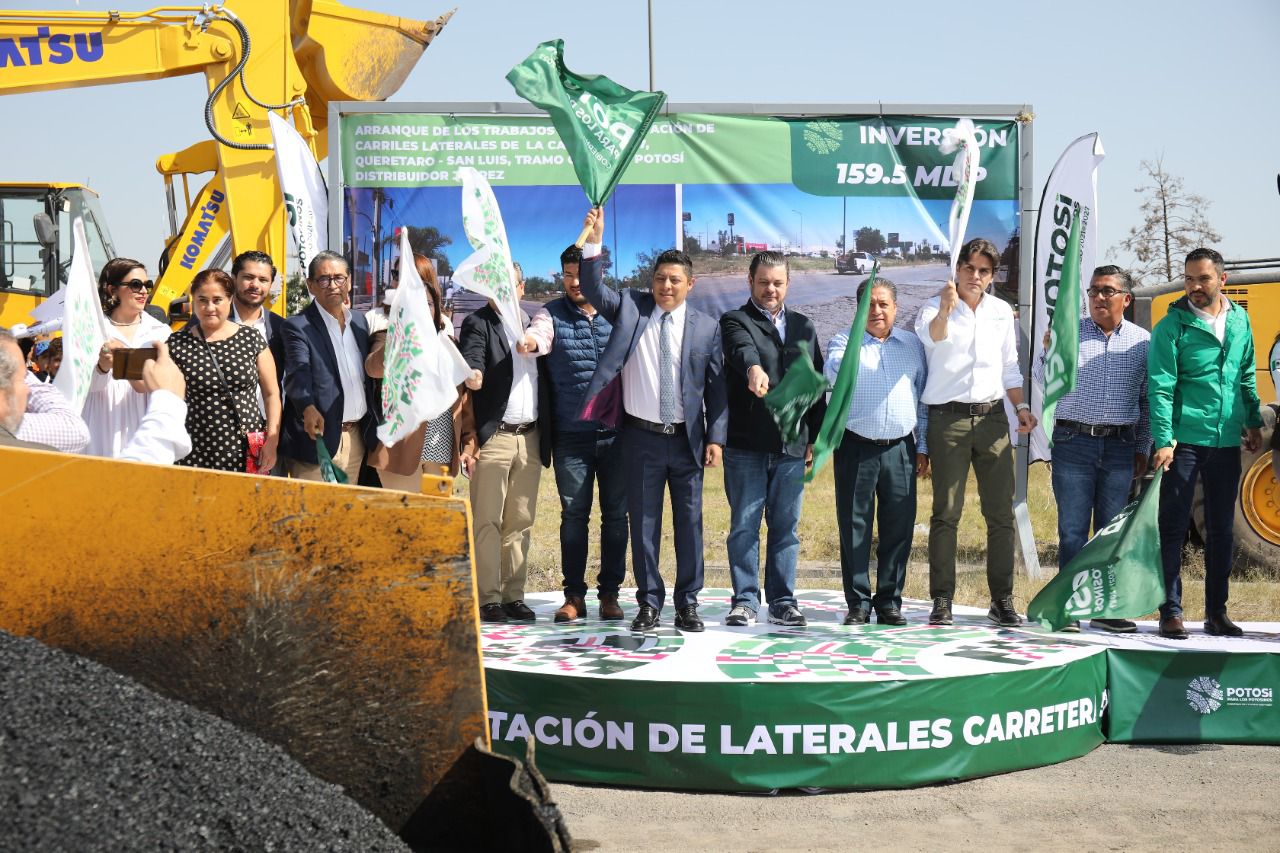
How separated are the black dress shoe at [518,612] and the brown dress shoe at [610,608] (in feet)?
1.14

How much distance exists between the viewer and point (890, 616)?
6.51 m

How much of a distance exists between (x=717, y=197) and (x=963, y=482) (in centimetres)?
277

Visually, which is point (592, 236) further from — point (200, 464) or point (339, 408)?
point (200, 464)

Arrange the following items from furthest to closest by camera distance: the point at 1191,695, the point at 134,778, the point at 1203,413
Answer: the point at 1203,413
the point at 1191,695
the point at 134,778

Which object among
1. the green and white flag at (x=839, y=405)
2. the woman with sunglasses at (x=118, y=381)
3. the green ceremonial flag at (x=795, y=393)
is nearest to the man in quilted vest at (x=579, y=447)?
the green ceremonial flag at (x=795, y=393)

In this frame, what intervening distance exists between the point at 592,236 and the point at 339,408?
4.57 ft

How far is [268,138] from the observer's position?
11.4 metres

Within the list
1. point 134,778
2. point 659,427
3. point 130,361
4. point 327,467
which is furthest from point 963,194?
point 134,778

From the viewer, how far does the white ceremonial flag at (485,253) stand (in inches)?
242

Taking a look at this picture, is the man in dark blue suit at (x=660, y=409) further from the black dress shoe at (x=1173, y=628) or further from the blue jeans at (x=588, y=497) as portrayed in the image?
the black dress shoe at (x=1173, y=628)

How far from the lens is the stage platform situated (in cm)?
505

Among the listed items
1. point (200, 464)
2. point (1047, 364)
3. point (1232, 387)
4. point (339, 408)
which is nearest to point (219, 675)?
point (200, 464)

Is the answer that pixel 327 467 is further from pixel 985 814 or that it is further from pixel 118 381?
pixel 985 814

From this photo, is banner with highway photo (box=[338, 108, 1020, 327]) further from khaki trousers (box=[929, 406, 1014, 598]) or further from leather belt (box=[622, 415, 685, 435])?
leather belt (box=[622, 415, 685, 435])
